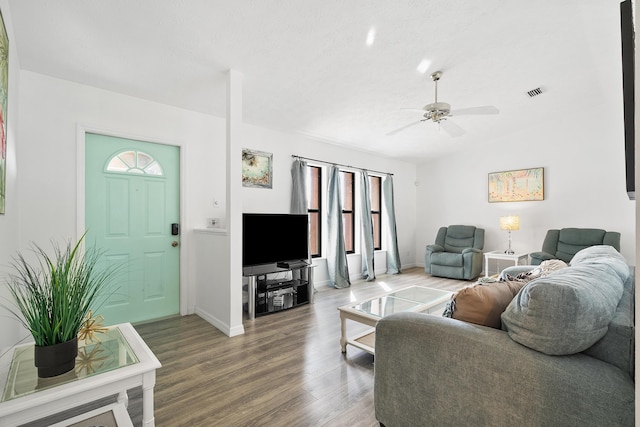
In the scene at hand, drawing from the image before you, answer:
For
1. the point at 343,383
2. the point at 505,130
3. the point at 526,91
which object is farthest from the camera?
the point at 505,130

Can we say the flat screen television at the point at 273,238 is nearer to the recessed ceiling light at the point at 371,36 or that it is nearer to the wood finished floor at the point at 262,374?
the wood finished floor at the point at 262,374

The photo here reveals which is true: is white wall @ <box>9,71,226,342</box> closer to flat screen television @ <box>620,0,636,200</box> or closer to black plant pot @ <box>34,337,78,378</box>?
black plant pot @ <box>34,337,78,378</box>

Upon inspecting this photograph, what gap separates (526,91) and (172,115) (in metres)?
4.53

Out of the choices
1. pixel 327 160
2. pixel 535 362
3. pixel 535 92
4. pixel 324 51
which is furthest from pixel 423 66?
pixel 535 362

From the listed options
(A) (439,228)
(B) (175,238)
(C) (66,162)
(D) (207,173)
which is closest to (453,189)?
(A) (439,228)

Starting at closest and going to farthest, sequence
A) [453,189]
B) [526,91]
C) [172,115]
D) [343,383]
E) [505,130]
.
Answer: [343,383] < [172,115] < [526,91] < [505,130] < [453,189]

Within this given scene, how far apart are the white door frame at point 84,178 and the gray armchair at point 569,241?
498 cm

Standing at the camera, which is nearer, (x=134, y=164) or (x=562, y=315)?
(x=562, y=315)

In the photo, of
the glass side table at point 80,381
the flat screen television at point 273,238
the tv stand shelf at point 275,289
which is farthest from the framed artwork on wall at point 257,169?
the glass side table at point 80,381

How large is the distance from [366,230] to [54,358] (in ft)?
15.6

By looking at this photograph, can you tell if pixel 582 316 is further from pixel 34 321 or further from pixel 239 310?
pixel 239 310

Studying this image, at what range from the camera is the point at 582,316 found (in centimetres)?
104

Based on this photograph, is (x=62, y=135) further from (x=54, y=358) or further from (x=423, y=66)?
(x=423, y=66)

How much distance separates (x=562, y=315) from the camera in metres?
1.06
